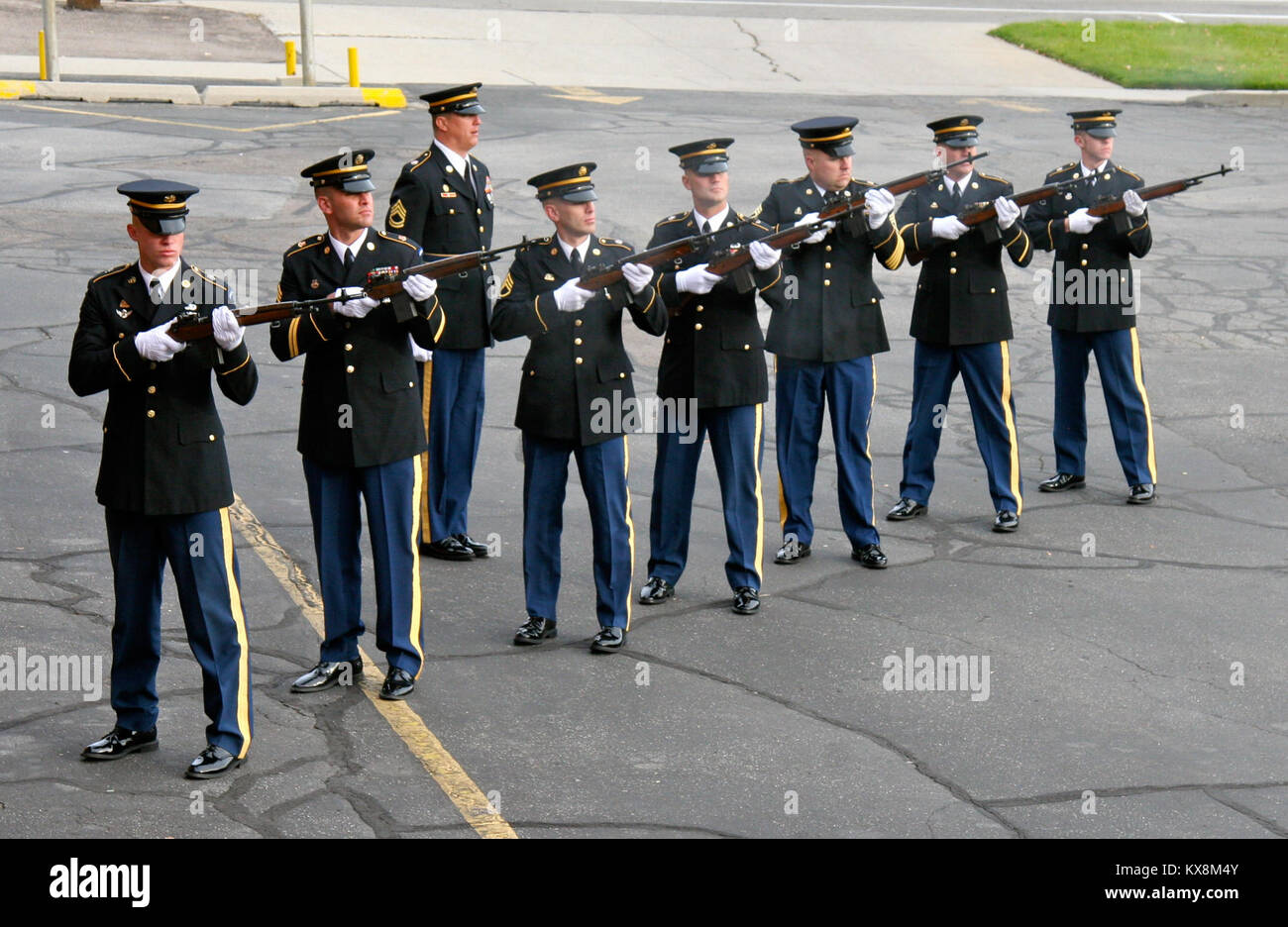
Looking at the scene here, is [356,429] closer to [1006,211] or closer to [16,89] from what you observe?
[1006,211]

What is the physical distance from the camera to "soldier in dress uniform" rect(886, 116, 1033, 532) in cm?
981

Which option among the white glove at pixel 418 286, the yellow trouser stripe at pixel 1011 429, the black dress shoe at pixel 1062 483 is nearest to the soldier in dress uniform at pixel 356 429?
the white glove at pixel 418 286

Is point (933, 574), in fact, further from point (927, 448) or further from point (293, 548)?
point (293, 548)

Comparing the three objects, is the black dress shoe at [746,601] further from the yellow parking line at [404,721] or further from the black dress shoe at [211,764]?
the black dress shoe at [211,764]

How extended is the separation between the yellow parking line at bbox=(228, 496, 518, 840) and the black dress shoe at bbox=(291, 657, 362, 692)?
4.4 inches

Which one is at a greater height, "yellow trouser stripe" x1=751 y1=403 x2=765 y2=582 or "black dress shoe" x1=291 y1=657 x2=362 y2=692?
"yellow trouser stripe" x1=751 y1=403 x2=765 y2=582

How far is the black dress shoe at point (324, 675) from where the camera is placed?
732cm

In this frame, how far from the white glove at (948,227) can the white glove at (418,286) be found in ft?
12.1

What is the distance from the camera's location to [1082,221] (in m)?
10.1

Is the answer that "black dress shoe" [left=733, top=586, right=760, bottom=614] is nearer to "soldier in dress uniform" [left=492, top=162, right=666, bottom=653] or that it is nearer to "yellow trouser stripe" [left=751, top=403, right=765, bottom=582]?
"yellow trouser stripe" [left=751, top=403, right=765, bottom=582]

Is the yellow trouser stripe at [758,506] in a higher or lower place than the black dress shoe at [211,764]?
higher

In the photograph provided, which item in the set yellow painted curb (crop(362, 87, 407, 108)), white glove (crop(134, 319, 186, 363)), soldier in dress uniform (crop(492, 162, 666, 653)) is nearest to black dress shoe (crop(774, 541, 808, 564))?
soldier in dress uniform (crop(492, 162, 666, 653))

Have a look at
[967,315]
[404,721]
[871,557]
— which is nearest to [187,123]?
[967,315]
